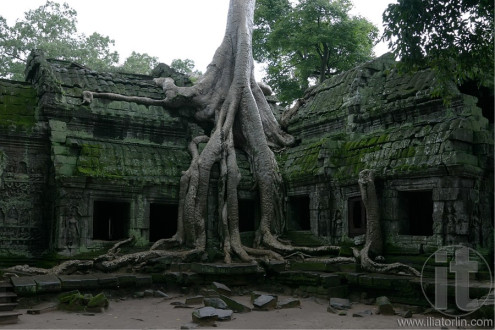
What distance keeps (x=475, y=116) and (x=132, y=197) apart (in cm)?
746

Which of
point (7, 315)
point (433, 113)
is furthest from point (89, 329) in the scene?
point (433, 113)

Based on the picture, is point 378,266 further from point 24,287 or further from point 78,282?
point 24,287

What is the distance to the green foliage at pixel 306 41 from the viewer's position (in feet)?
67.2

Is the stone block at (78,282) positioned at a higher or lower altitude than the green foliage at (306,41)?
lower

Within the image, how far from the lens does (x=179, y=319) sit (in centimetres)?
763

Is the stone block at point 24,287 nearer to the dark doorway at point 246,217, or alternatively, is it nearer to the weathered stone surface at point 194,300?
the weathered stone surface at point 194,300

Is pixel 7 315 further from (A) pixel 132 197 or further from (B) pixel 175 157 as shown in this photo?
(B) pixel 175 157

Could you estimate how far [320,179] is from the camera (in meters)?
11.6

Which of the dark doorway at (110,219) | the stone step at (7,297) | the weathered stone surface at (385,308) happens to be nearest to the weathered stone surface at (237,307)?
the weathered stone surface at (385,308)

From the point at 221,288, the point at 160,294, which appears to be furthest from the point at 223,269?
the point at 160,294

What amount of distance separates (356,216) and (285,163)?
8.89ft

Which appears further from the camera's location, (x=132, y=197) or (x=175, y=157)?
(x=175, y=157)

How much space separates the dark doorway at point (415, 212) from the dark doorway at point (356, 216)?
86cm

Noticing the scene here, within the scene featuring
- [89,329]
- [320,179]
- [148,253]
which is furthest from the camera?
[320,179]
